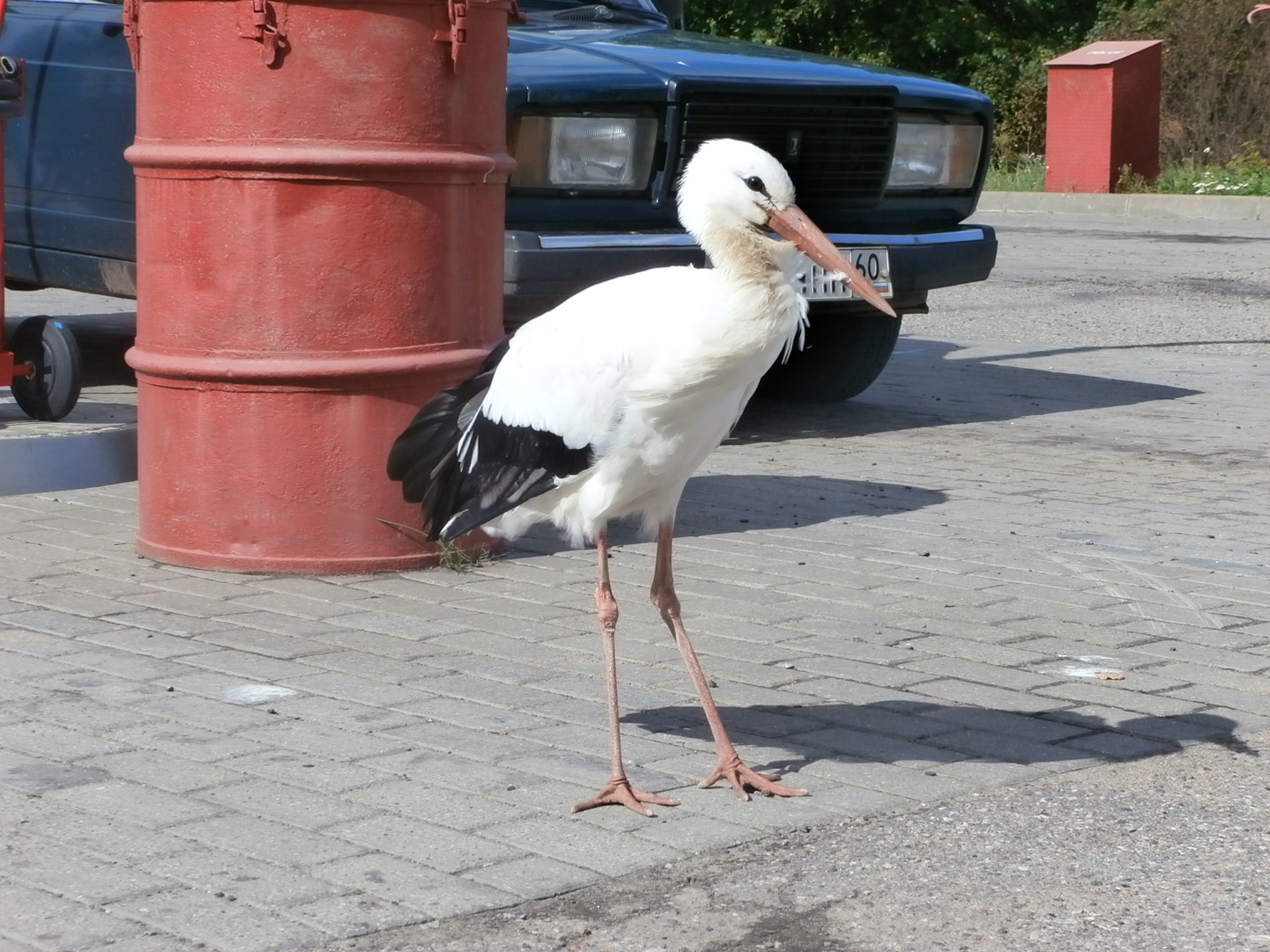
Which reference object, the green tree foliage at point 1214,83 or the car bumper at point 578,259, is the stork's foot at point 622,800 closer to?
the car bumper at point 578,259

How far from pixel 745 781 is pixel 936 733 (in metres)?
0.65

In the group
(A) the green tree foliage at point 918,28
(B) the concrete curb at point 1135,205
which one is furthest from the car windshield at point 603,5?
(A) the green tree foliage at point 918,28

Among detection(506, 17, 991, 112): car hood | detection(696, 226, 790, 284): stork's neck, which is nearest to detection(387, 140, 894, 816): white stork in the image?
detection(696, 226, 790, 284): stork's neck

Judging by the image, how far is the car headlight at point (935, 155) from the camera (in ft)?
30.2

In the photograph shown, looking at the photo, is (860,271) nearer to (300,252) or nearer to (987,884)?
(300,252)

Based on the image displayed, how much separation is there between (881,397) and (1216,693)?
5.54m

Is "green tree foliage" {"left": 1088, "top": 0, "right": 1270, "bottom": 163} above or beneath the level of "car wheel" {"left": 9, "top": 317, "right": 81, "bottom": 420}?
above

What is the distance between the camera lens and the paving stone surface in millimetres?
3754

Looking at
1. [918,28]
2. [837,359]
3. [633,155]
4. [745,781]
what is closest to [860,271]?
[633,155]

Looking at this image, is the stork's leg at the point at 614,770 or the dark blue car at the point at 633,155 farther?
the dark blue car at the point at 633,155

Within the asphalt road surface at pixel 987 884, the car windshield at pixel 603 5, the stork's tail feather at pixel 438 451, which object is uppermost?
the car windshield at pixel 603 5

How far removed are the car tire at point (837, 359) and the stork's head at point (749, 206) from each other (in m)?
5.43

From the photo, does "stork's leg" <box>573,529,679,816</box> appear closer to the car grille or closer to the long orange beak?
the long orange beak

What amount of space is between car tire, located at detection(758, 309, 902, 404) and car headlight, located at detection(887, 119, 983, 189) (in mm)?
725
